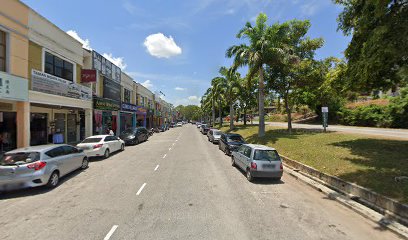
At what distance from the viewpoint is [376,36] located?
8938 mm

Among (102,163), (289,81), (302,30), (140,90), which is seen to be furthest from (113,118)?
(302,30)

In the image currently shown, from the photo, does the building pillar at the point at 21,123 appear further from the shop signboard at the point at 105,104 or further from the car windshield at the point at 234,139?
the car windshield at the point at 234,139

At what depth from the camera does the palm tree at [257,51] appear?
2333cm

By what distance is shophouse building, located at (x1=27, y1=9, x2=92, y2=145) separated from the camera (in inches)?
622

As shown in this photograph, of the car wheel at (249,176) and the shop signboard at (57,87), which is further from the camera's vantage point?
the shop signboard at (57,87)

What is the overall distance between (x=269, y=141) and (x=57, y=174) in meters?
16.7

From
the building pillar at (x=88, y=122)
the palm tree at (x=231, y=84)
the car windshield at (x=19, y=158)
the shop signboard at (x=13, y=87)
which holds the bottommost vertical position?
the car windshield at (x=19, y=158)

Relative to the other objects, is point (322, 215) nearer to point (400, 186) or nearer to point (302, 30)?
point (400, 186)

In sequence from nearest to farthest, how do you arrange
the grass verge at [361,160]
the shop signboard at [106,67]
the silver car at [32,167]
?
the silver car at [32,167], the grass verge at [361,160], the shop signboard at [106,67]

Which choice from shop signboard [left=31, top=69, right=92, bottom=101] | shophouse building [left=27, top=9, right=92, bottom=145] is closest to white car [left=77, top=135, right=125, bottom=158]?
shophouse building [left=27, top=9, right=92, bottom=145]

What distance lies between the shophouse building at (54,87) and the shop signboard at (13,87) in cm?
71

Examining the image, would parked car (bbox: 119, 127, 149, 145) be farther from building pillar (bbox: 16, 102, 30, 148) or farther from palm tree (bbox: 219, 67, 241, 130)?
palm tree (bbox: 219, 67, 241, 130)

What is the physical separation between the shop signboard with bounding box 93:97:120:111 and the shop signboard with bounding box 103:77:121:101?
31.5 inches

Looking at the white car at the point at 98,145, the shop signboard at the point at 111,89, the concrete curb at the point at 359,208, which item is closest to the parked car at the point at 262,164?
the concrete curb at the point at 359,208
